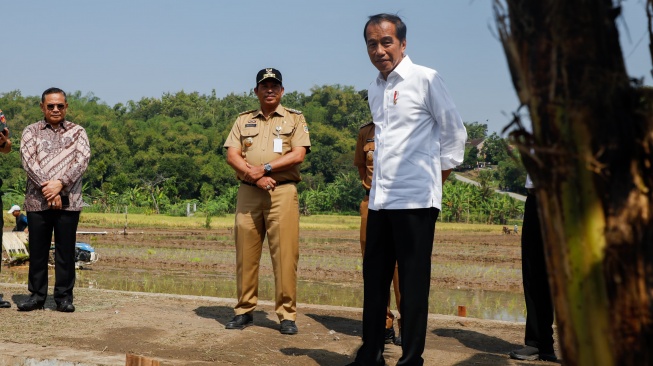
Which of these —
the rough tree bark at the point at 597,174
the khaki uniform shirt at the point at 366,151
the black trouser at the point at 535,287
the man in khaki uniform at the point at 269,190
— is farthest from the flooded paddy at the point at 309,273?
the rough tree bark at the point at 597,174

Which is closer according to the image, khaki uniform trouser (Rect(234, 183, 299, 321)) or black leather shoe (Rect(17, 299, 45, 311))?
khaki uniform trouser (Rect(234, 183, 299, 321))

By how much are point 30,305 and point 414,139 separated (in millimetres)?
4005

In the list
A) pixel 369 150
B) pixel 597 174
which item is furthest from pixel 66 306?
pixel 597 174

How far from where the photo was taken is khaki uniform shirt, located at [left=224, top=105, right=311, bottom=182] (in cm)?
650

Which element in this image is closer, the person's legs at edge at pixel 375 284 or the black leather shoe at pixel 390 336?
the person's legs at edge at pixel 375 284

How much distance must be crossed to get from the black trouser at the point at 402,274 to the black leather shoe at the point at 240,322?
1886 millimetres

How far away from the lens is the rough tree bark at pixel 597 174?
2262mm

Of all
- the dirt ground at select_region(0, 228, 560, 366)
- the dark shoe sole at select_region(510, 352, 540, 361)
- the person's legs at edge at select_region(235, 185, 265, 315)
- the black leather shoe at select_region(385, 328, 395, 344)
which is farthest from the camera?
the person's legs at edge at select_region(235, 185, 265, 315)

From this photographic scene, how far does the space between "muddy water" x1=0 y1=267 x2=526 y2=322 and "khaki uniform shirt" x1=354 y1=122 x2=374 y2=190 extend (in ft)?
13.8

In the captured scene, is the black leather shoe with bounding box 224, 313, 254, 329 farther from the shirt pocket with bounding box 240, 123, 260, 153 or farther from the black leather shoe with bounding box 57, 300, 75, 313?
the black leather shoe with bounding box 57, 300, 75, 313

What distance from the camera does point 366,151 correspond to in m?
6.26

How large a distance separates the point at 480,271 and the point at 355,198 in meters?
39.6

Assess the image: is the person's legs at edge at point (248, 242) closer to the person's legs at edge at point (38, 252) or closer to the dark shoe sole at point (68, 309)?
the dark shoe sole at point (68, 309)

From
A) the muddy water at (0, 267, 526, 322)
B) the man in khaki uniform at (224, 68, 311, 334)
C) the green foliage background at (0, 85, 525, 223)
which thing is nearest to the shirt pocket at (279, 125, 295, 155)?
the man in khaki uniform at (224, 68, 311, 334)
